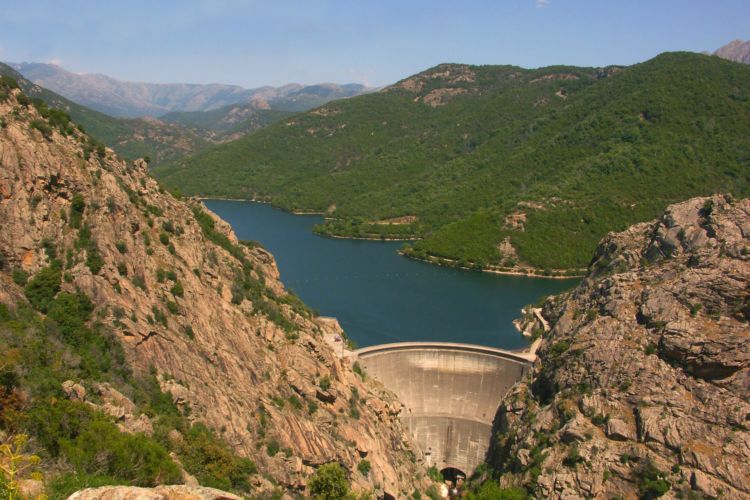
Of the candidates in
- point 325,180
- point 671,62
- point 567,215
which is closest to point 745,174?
point 567,215

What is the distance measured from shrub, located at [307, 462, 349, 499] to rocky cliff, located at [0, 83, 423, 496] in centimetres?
64

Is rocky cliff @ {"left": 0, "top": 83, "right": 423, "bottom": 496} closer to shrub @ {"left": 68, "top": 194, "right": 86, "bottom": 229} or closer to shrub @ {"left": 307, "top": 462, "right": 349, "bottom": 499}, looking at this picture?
shrub @ {"left": 68, "top": 194, "right": 86, "bottom": 229}

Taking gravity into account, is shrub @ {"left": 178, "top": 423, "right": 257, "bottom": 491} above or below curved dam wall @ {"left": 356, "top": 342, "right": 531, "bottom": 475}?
above

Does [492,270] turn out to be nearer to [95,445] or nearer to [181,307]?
[181,307]

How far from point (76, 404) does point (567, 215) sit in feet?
292

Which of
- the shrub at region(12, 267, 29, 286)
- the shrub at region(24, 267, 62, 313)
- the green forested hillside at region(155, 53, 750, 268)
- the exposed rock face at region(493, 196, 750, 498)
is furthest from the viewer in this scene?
the green forested hillside at region(155, 53, 750, 268)

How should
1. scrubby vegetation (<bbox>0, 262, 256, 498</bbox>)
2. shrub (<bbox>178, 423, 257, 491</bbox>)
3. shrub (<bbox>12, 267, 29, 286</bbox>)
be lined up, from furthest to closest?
shrub (<bbox>12, 267, 29, 286</bbox>), shrub (<bbox>178, 423, 257, 491</bbox>), scrubby vegetation (<bbox>0, 262, 256, 498</bbox>)

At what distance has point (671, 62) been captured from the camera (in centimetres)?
13362

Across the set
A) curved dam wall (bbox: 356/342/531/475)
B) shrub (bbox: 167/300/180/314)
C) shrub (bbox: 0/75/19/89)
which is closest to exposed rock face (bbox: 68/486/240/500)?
shrub (bbox: 167/300/180/314)

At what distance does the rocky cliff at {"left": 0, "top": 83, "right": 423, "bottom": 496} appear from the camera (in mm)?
23891

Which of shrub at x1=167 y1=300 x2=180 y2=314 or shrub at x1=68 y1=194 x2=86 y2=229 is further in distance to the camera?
shrub at x1=167 y1=300 x2=180 y2=314

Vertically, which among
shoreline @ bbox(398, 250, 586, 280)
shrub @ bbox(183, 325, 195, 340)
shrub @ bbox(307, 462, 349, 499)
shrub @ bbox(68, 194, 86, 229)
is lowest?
shoreline @ bbox(398, 250, 586, 280)

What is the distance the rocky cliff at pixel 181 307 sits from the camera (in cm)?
2389

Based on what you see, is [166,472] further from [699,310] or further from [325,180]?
[325,180]
